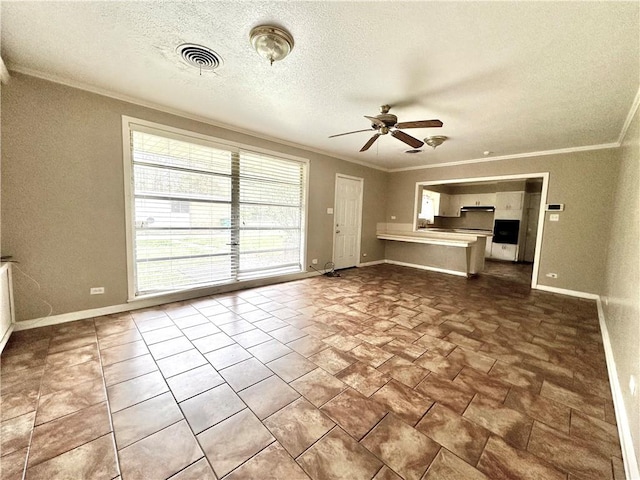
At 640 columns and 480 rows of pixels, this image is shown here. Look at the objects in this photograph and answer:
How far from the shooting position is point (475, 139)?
13.6 feet

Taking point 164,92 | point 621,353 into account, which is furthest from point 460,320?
point 164,92

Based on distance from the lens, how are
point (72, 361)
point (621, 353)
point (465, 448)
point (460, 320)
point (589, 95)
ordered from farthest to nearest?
point (460, 320), point (589, 95), point (72, 361), point (621, 353), point (465, 448)

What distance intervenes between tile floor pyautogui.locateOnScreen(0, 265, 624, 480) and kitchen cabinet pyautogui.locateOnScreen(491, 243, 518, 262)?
5145 mm

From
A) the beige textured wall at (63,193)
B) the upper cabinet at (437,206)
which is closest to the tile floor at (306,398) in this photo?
the beige textured wall at (63,193)

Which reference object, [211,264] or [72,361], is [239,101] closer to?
[211,264]

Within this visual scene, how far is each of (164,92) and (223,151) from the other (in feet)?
3.64

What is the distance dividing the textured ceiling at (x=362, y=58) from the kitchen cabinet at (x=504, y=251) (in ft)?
15.7

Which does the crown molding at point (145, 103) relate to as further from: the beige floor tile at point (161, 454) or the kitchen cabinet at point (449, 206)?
the kitchen cabinet at point (449, 206)

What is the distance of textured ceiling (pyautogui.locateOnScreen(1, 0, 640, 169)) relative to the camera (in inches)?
65.4

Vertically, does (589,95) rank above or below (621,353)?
above

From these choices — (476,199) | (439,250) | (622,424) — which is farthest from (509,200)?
(622,424)

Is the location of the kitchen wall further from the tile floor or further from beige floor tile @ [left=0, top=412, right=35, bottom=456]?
beige floor tile @ [left=0, top=412, right=35, bottom=456]

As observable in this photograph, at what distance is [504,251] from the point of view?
783 cm

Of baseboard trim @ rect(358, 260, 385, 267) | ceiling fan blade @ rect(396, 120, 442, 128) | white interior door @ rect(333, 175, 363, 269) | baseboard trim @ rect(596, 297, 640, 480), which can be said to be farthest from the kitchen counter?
ceiling fan blade @ rect(396, 120, 442, 128)
